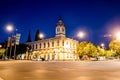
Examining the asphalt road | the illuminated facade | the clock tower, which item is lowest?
the asphalt road

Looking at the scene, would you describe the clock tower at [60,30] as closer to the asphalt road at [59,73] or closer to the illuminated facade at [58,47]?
the illuminated facade at [58,47]

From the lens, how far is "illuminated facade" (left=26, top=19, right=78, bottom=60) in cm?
10500

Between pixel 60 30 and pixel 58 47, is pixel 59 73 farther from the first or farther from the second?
pixel 60 30

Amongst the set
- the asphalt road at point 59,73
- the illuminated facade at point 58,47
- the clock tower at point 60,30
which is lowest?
the asphalt road at point 59,73

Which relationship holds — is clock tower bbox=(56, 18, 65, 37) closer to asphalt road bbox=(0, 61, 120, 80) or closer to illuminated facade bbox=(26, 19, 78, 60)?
illuminated facade bbox=(26, 19, 78, 60)

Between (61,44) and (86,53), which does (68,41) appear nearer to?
(61,44)

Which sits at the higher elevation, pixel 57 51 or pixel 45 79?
pixel 57 51

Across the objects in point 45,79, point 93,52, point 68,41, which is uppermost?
point 68,41

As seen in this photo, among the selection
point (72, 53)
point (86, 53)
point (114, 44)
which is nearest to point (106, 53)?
point (72, 53)

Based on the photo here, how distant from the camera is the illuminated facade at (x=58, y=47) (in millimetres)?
105000

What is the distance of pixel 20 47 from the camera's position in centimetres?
11400

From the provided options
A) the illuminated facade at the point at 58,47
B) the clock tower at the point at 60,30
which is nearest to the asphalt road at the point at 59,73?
the illuminated facade at the point at 58,47

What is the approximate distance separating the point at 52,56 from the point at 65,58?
26.0 feet

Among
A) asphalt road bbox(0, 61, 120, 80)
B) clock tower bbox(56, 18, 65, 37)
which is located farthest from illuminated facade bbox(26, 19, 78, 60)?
asphalt road bbox(0, 61, 120, 80)
